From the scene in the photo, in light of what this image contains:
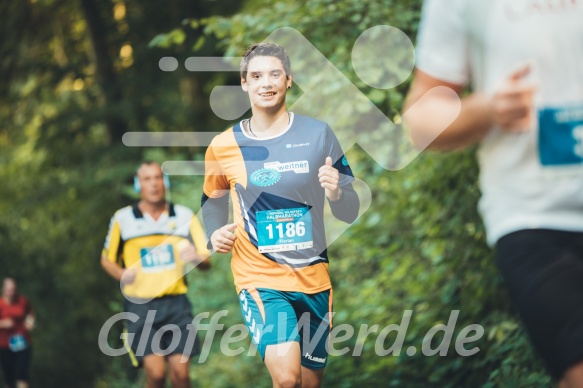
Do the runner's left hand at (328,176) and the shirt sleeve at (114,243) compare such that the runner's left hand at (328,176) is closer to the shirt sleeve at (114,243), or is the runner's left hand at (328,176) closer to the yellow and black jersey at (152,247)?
the yellow and black jersey at (152,247)

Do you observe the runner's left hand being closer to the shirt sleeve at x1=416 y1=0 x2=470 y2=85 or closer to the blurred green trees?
the blurred green trees

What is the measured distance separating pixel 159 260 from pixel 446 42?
17.6 feet

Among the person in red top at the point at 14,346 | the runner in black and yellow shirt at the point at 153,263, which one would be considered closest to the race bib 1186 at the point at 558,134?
the runner in black and yellow shirt at the point at 153,263

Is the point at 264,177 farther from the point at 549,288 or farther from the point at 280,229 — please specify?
the point at 549,288

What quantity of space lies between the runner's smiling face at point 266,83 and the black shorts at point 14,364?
9.90 metres

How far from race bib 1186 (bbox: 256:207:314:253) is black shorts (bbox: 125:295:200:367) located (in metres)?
2.64

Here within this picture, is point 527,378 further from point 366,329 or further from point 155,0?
point 155,0

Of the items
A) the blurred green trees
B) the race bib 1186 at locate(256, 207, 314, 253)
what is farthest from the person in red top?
the race bib 1186 at locate(256, 207, 314, 253)

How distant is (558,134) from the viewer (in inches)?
97.7

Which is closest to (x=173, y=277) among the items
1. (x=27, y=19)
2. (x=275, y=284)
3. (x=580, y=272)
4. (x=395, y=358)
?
(x=395, y=358)

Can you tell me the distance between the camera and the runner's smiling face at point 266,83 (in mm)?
5320

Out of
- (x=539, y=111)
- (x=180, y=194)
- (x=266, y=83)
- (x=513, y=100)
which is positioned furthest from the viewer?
(x=180, y=194)

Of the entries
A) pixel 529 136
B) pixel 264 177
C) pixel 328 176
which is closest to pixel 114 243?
pixel 264 177

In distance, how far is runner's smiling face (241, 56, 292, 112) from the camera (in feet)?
17.5
